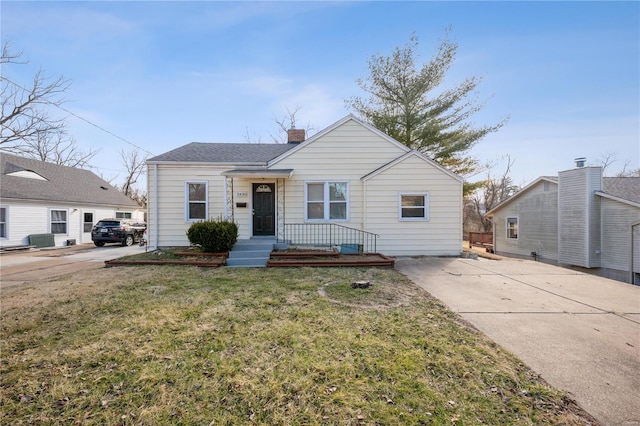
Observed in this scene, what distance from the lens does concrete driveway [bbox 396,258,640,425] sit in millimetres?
2484

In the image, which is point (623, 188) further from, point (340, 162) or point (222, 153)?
point (222, 153)

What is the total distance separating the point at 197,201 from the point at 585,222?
60.3ft

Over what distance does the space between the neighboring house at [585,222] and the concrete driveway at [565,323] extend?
8.06 metres

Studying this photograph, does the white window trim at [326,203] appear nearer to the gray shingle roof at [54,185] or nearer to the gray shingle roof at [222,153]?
the gray shingle roof at [222,153]

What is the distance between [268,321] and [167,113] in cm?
1645

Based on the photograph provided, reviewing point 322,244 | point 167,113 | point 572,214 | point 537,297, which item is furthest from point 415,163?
point 167,113

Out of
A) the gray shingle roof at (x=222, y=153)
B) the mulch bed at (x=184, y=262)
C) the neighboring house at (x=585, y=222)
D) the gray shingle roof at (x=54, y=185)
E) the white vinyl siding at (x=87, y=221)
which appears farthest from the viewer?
the white vinyl siding at (x=87, y=221)

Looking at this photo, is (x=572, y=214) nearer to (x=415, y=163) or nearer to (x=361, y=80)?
(x=415, y=163)

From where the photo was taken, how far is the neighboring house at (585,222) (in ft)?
38.7

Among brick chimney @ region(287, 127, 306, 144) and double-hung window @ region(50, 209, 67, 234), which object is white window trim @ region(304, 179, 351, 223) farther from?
double-hung window @ region(50, 209, 67, 234)

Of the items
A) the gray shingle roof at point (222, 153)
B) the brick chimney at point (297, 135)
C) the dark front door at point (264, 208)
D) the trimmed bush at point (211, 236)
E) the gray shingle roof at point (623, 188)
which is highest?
the brick chimney at point (297, 135)

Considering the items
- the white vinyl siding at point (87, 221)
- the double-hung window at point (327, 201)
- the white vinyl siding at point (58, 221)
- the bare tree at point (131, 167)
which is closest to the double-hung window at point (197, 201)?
the double-hung window at point (327, 201)

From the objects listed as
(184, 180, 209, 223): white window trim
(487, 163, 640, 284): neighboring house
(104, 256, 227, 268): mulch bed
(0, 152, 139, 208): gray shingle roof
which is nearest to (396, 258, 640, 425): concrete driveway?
(104, 256, 227, 268): mulch bed

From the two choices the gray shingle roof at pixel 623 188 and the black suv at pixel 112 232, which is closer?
the gray shingle roof at pixel 623 188
